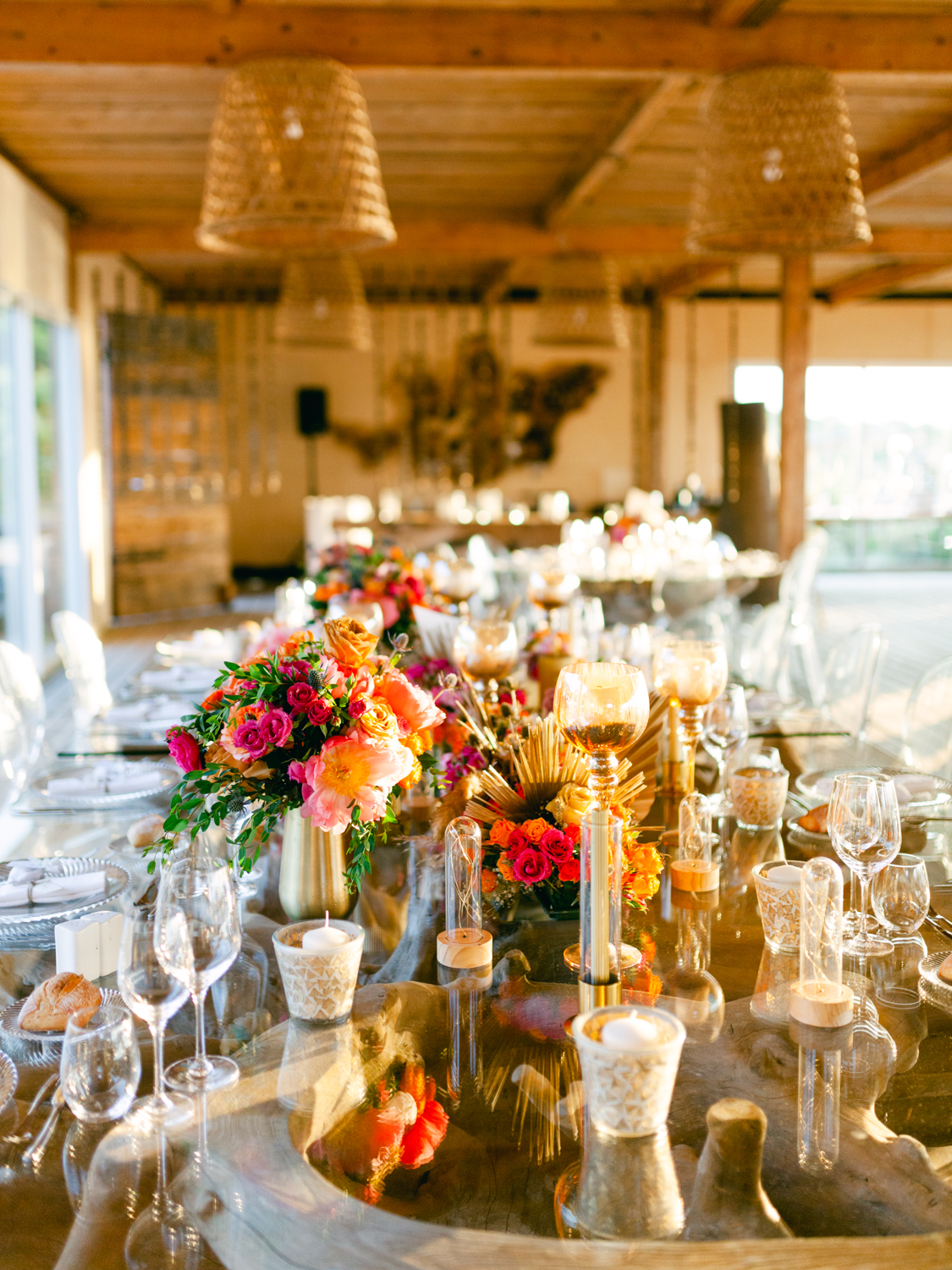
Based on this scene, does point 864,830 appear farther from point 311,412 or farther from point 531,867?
point 311,412

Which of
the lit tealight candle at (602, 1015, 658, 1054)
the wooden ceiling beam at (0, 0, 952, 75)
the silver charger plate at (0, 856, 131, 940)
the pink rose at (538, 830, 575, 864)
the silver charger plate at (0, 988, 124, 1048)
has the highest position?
the wooden ceiling beam at (0, 0, 952, 75)

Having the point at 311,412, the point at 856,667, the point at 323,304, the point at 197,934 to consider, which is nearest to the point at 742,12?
the point at 856,667

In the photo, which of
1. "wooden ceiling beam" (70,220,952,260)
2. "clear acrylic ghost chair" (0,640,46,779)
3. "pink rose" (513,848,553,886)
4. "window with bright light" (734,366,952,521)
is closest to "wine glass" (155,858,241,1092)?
"pink rose" (513,848,553,886)

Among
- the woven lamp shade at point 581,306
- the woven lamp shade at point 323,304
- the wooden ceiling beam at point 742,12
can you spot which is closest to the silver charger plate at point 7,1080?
the wooden ceiling beam at point 742,12

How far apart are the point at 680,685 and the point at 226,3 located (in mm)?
3660

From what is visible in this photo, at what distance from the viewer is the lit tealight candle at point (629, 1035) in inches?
42.4

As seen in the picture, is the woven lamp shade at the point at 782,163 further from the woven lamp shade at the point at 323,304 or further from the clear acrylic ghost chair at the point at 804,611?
the woven lamp shade at the point at 323,304

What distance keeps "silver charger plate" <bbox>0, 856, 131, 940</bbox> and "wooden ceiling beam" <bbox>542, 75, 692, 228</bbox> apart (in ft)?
14.2

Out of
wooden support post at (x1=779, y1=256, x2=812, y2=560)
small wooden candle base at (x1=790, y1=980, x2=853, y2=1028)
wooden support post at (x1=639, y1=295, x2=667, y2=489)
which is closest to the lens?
small wooden candle base at (x1=790, y1=980, x2=853, y2=1028)

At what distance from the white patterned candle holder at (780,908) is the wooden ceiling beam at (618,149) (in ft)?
14.2

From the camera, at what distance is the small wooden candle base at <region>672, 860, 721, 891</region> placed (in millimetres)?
1822

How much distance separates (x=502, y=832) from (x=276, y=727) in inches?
14.3

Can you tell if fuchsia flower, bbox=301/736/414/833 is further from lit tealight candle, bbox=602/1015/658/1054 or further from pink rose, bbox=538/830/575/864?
lit tealight candle, bbox=602/1015/658/1054

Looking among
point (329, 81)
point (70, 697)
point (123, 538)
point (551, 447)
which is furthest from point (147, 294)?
point (329, 81)
